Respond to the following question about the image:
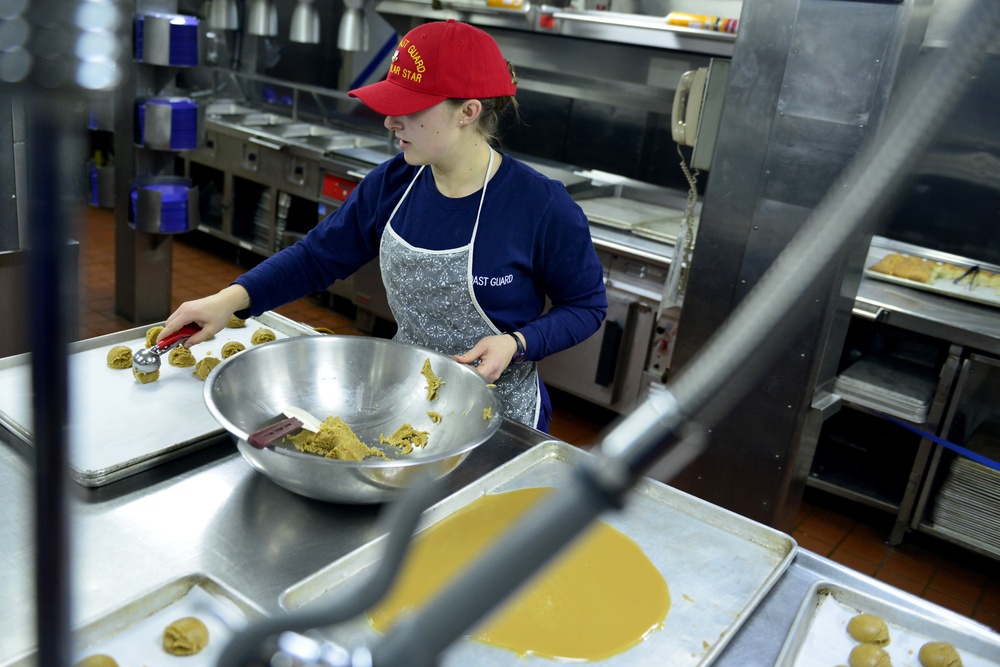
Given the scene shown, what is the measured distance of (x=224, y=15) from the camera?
6004mm

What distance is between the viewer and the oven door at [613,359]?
399cm

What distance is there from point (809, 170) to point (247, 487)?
5.92 ft

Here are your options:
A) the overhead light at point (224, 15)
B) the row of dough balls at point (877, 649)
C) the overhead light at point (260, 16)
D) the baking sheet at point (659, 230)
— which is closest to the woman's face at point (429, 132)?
the row of dough balls at point (877, 649)

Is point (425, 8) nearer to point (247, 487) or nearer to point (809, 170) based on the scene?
point (809, 170)

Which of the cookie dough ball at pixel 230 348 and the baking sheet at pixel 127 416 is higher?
the cookie dough ball at pixel 230 348

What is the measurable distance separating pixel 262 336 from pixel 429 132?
24.6 inches

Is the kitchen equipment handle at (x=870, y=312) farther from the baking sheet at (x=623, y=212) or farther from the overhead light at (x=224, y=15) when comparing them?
the overhead light at (x=224, y=15)

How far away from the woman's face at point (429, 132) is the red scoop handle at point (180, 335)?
0.61 m

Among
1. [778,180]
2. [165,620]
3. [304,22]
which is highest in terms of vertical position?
[304,22]

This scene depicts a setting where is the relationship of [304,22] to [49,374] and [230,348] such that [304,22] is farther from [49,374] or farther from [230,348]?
[49,374]

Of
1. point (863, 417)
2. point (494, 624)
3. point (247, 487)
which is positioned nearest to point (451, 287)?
point (247, 487)

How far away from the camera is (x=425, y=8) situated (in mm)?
4953

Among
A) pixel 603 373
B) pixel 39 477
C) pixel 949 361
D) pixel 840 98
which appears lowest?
pixel 603 373

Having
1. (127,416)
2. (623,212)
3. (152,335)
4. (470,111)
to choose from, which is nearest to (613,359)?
(623,212)
